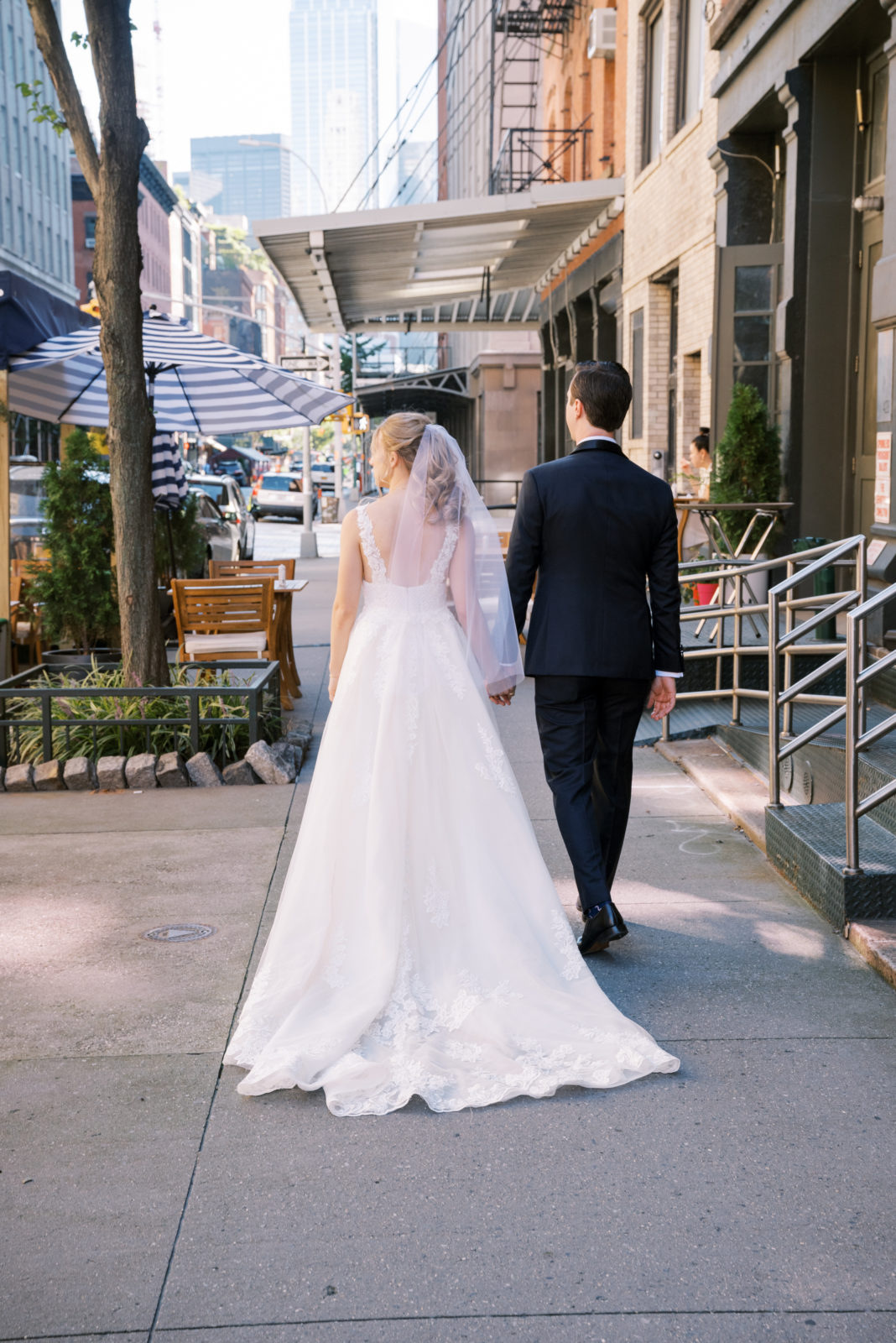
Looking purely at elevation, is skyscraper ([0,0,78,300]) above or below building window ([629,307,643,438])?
above

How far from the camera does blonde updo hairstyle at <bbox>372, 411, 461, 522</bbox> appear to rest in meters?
4.35

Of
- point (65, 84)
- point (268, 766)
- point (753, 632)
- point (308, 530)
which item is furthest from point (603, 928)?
point (308, 530)

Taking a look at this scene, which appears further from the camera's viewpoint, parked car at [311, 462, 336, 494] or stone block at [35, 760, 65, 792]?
parked car at [311, 462, 336, 494]

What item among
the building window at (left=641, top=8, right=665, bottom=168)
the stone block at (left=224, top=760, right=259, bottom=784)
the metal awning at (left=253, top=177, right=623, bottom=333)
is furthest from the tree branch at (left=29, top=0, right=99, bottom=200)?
the building window at (left=641, top=8, right=665, bottom=168)

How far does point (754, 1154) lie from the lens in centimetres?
348

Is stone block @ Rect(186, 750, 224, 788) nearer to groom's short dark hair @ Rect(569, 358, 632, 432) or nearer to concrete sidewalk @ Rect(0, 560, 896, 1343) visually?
concrete sidewalk @ Rect(0, 560, 896, 1343)

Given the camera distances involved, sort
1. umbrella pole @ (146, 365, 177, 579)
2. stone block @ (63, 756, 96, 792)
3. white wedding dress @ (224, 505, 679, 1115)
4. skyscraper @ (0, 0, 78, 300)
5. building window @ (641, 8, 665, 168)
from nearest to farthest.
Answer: white wedding dress @ (224, 505, 679, 1115) → stone block @ (63, 756, 96, 792) → umbrella pole @ (146, 365, 177, 579) → building window @ (641, 8, 665, 168) → skyscraper @ (0, 0, 78, 300)

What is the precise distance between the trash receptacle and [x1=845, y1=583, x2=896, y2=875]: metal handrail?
12.5ft

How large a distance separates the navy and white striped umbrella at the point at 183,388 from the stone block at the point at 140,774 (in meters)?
4.23

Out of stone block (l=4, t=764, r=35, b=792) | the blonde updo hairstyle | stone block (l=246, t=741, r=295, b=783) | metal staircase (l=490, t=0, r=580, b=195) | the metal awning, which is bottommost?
stone block (l=4, t=764, r=35, b=792)

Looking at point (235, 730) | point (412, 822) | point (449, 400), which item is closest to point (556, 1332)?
point (412, 822)

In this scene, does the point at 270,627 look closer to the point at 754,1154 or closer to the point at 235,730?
the point at 235,730

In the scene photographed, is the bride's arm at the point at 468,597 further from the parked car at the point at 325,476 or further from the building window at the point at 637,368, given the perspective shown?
the parked car at the point at 325,476

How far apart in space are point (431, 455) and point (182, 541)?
9.30m
